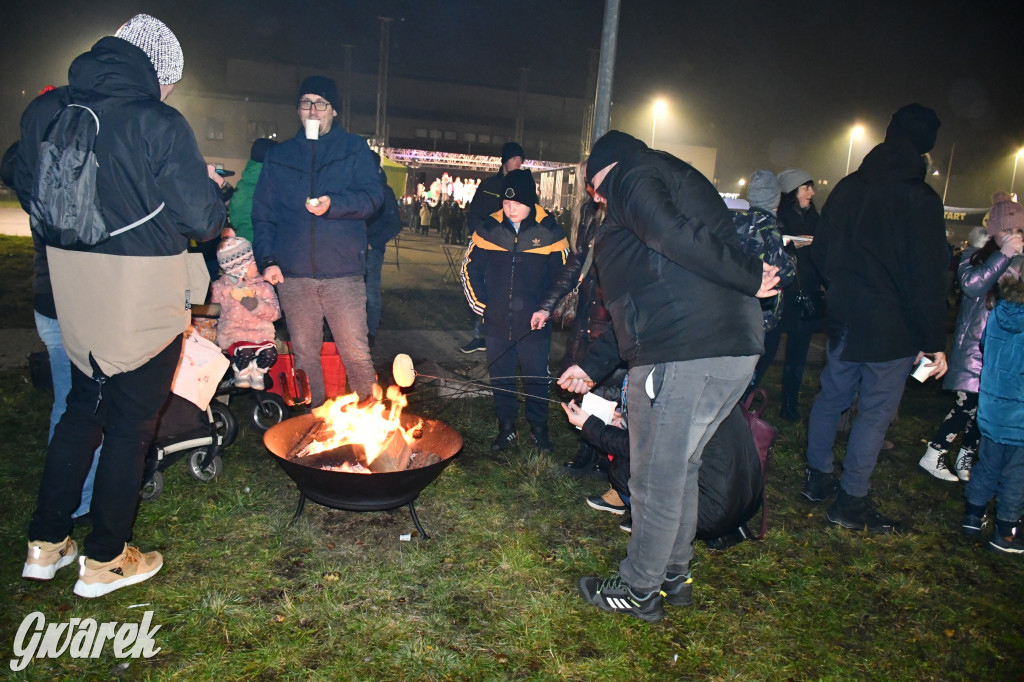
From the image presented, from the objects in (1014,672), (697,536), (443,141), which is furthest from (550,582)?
(443,141)

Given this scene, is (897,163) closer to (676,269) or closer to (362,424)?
(676,269)

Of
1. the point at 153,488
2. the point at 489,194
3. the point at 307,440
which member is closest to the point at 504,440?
the point at 307,440

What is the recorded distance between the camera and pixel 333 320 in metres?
4.47

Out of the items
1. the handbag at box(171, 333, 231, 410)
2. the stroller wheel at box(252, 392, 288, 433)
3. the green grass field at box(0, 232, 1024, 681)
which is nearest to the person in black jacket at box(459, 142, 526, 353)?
the stroller wheel at box(252, 392, 288, 433)

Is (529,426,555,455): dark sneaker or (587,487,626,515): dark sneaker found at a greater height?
(529,426,555,455): dark sneaker

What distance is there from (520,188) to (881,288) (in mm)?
2408

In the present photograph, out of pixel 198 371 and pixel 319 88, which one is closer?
pixel 198 371

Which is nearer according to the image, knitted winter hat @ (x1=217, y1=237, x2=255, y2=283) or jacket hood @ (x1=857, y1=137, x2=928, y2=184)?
jacket hood @ (x1=857, y1=137, x2=928, y2=184)

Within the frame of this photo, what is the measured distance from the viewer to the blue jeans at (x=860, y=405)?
398 centimetres

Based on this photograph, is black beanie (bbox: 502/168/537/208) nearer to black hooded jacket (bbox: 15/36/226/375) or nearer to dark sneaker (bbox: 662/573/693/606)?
black hooded jacket (bbox: 15/36/226/375)

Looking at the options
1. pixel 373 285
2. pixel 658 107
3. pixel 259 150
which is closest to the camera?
pixel 259 150

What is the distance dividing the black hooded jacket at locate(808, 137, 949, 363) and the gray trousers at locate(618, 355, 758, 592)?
5.09ft

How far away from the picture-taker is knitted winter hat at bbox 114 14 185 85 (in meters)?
2.83

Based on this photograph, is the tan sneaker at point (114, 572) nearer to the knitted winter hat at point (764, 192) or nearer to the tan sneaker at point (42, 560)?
the tan sneaker at point (42, 560)
